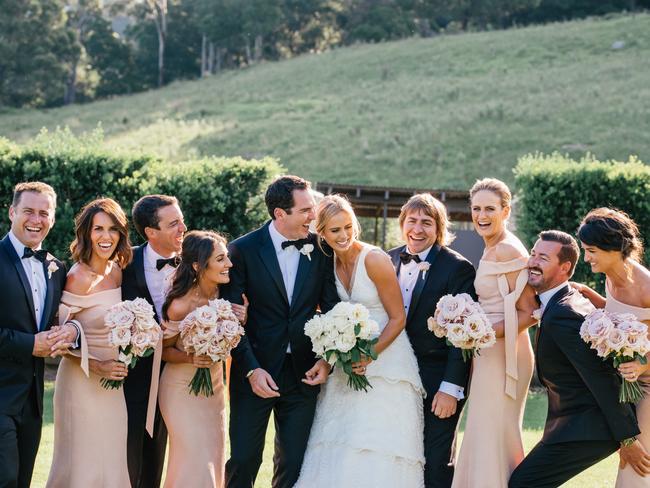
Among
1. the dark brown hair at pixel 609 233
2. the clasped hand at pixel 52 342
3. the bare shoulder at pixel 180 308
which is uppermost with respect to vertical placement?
the dark brown hair at pixel 609 233

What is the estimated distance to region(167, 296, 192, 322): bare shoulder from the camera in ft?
22.9

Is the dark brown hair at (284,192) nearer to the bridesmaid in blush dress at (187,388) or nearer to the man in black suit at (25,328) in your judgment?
the bridesmaid in blush dress at (187,388)

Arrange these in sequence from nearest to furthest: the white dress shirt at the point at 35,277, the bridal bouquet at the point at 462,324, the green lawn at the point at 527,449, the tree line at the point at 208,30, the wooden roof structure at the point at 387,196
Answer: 1. the bridal bouquet at the point at 462,324
2. the white dress shirt at the point at 35,277
3. the green lawn at the point at 527,449
4. the wooden roof structure at the point at 387,196
5. the tree line at the point at 208,30

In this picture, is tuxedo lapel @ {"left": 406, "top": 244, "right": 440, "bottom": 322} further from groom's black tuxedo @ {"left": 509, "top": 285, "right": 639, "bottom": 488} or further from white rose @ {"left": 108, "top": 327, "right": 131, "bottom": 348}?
white rose @ {"left": 108, "top": 327, "right": 131, "bottom": 348}

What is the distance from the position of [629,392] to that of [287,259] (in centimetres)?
273

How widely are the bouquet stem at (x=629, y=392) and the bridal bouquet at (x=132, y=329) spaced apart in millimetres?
3275

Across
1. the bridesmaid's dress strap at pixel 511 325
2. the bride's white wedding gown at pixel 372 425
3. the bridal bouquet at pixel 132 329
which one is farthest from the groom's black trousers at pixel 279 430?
the bridesmaid's dress strap at pixel 511 325

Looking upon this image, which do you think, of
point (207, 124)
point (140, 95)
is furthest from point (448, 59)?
point (140, 95)

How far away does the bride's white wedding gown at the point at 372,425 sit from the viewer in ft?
22.2

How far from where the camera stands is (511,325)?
6.77m

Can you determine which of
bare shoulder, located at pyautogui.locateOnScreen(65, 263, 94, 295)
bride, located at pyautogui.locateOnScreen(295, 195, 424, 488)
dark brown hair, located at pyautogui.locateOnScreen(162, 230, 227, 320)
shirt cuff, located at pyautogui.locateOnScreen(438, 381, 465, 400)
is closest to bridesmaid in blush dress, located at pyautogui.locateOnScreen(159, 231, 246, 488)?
dark brown hair, located at pyautogui.locateOnScreen(162, 230, 227, 320)

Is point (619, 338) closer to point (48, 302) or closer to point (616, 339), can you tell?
point (616, 339)

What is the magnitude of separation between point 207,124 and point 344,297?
35217 mm

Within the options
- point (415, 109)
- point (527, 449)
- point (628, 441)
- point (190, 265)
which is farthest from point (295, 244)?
point (415, 109)
